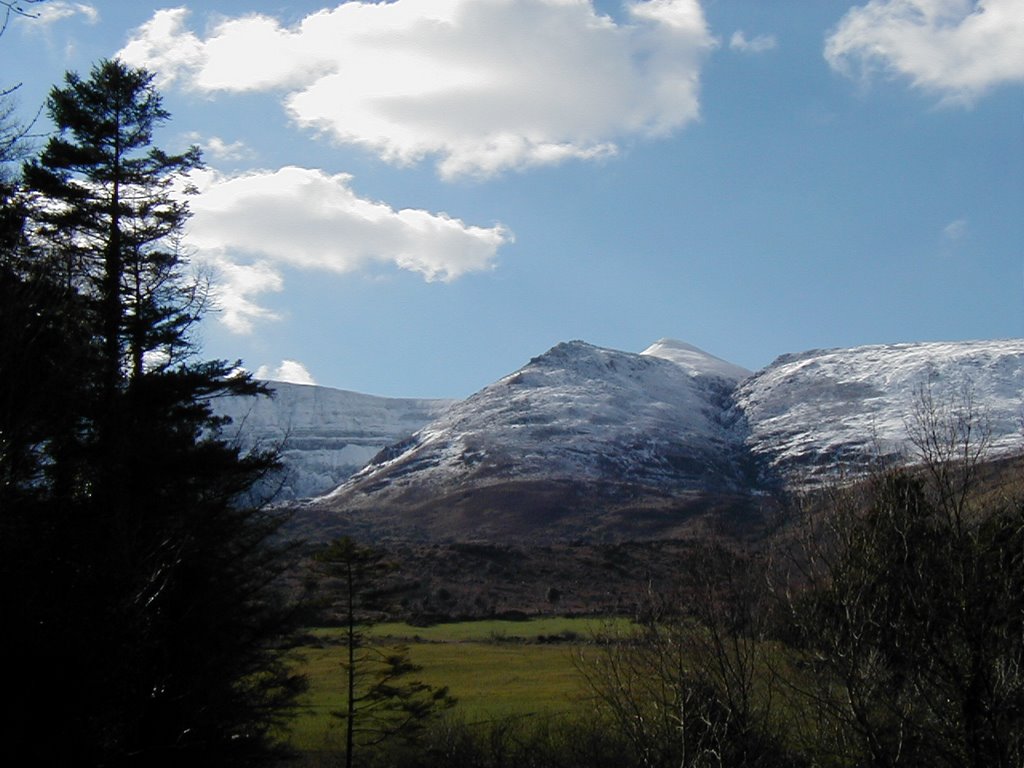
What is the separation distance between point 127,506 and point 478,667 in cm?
3698

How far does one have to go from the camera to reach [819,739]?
1892 cm

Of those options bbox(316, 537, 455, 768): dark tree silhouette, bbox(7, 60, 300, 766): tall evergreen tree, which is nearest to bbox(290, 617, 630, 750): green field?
bbox(316, 537, 455, 768): dark tree silhouette

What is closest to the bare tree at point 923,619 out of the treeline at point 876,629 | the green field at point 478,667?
the treeline at point 876,629

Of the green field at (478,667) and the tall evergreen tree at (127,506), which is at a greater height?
the tall evergreen tree at (127,506)

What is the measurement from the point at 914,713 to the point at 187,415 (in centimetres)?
1848

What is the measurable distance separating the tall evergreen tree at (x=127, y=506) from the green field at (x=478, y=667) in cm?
770

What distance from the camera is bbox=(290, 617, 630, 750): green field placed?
42.2 metres

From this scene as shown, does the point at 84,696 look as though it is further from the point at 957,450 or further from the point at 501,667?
the point at 501,667

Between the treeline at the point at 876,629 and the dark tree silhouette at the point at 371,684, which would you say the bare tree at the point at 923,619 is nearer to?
the treeline at the point at 876,629

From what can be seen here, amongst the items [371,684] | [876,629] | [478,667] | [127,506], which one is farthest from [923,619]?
[478,667]

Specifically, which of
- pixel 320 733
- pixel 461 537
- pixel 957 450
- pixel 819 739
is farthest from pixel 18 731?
pixel 461 537

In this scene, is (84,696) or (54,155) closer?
(84,696)

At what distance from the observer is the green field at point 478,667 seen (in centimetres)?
4225

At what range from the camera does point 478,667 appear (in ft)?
180
